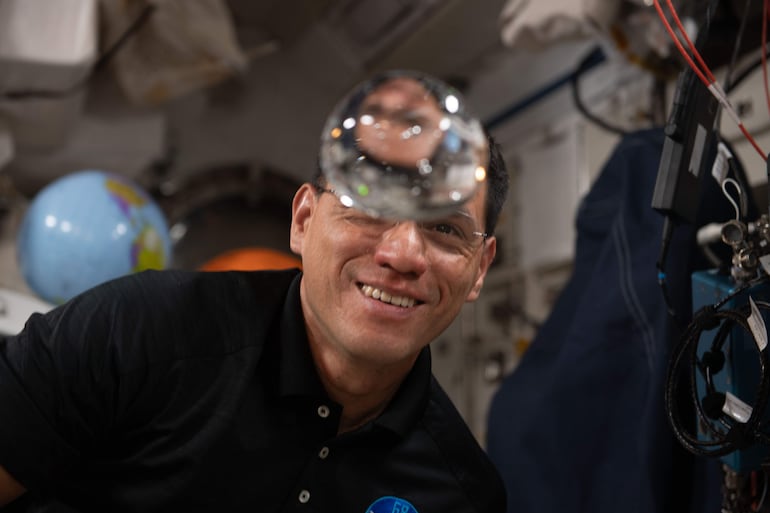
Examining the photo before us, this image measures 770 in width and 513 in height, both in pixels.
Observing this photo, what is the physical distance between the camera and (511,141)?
117 inches

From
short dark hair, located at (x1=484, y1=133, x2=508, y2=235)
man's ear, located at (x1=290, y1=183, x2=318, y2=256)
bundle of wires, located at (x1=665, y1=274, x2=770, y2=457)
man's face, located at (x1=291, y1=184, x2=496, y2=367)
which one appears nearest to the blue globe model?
man's ear, located at (x1=290, y1=183, x2=318, y2=256)

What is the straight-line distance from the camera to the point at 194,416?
3.47 ft

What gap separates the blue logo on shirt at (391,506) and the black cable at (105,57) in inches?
59.2

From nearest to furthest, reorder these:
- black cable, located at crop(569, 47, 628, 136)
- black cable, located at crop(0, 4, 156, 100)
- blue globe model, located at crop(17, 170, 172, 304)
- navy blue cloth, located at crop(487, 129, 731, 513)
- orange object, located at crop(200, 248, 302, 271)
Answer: navy blue cloth, located at crop(487, 129, 731, 513)
black cable, located at crop(569, 47, 628, 136)
blue globe model, located at crop(17, 170, 172, 304)
black cable, located at crop(0, 4, 156, 100)
orange object, located at crop(200, 248, 302, 271)

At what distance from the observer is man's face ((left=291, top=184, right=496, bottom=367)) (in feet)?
3.35

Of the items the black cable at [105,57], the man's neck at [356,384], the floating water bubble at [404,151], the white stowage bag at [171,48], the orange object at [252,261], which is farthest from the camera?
the orange object at [252,261]

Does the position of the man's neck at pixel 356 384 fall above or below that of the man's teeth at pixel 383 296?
below

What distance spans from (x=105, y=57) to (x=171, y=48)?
0.20 meters

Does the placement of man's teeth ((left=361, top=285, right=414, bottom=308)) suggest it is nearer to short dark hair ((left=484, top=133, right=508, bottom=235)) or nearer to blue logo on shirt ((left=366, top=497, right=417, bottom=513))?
short dark hair ((left=484, top=133, right=508, bottom=235))

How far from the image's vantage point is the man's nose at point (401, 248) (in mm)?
1000

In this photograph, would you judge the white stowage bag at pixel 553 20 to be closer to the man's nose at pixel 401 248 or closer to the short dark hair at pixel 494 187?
the short dark hair at pixel 494 187

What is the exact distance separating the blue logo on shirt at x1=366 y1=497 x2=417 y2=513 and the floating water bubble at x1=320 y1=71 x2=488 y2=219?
0.68m

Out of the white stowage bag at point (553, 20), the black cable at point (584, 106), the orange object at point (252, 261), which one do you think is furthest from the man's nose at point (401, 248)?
the orange object at point (252, 261)

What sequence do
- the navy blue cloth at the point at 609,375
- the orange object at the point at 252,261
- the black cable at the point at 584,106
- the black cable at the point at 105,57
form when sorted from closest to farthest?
1. the navy blue cloth at the point at 609,375
2. the black cable at the point at 584,106
3. the black cable at the point at 105,57
4. the orange object at the point at 252,261
